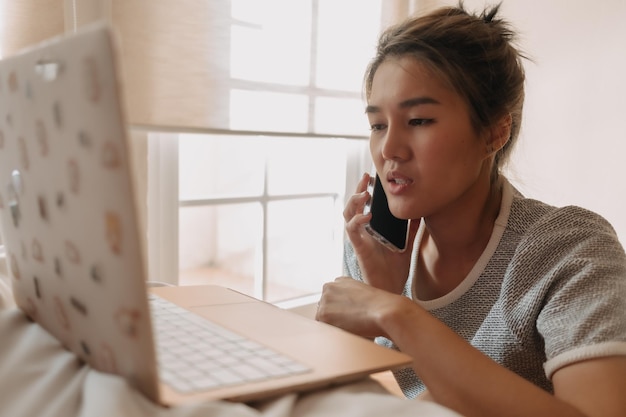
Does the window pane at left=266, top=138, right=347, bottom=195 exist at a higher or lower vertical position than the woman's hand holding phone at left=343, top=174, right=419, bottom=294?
higher

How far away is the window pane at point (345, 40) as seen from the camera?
5.74 ft

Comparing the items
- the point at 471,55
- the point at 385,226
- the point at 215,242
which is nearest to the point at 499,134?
the point at 471,55

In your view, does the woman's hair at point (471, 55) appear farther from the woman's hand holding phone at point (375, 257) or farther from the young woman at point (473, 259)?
the woman's hand holding phone at point (375, 257)

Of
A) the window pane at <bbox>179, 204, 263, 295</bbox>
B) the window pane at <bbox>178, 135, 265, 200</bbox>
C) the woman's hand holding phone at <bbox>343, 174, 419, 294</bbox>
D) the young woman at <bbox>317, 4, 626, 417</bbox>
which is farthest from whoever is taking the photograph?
the window pane at <bbox>179, 204, 263, 295</bbox>

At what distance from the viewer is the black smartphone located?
1.18 m

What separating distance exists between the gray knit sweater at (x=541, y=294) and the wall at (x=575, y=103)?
95cm

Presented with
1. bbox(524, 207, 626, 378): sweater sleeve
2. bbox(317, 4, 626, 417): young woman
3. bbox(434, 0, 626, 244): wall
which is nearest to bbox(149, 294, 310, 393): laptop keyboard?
bbox(317, 4, 626, 417): young woman

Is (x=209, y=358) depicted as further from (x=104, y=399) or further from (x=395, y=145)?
(x=395, y=145)

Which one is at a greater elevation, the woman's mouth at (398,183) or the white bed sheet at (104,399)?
the woman's mouth at (398,183)

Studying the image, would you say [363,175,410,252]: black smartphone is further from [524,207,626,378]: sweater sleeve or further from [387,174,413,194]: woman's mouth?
[524,207,626,378]: sweater sleeve

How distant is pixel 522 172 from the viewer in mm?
2059

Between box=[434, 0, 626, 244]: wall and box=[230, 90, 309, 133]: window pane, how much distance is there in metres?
0.75

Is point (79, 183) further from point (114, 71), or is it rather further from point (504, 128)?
point (504, 128)

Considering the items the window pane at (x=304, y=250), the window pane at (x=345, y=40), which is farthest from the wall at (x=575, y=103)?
the window pane at (x=304, y=250)
